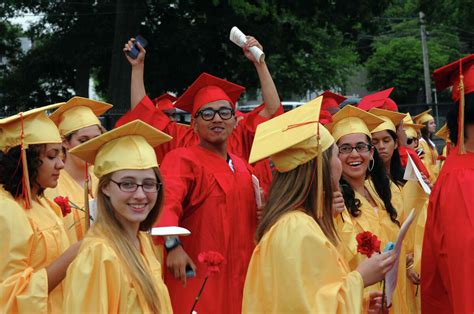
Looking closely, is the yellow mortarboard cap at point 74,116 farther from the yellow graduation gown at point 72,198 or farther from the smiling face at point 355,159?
the smiling face at point 355,159

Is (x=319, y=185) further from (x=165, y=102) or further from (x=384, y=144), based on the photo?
(x=165, y=102)

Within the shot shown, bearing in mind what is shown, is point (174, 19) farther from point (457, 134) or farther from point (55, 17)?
point (457, 134)

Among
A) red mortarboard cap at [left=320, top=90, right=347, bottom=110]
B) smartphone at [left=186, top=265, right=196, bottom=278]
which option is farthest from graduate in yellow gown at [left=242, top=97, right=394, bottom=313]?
red mortarboard cap at [left=320, top=90, right=347, bottom=110]

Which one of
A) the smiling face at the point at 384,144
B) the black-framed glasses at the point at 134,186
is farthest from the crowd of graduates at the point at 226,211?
the smiling face at the point at 384,144

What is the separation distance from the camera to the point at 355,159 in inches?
228

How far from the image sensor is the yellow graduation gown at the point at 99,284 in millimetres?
3633

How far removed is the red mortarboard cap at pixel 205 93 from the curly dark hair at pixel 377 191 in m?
1.08

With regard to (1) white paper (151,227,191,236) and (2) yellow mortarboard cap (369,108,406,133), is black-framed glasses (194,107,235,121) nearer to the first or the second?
(1) white paper (151,227,191,236)

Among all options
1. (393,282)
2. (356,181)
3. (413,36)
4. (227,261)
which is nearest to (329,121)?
(356,181)

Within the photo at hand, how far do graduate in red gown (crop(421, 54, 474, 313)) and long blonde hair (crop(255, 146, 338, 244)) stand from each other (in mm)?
781

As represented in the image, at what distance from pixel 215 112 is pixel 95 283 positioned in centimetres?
244

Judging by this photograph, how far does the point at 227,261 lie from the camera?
18.3 feet

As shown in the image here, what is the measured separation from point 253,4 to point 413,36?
35333 millimetres

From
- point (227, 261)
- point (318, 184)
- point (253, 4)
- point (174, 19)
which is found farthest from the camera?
point (174, 19)
